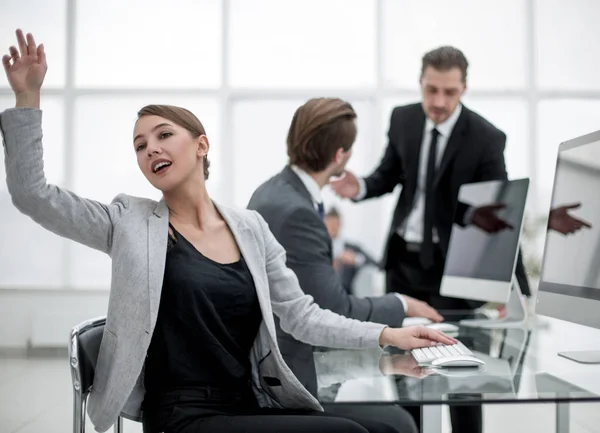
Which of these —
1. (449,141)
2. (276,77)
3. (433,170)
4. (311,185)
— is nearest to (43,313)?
(276,77)

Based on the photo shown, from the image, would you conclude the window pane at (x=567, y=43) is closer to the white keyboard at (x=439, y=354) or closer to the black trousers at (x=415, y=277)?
the black trousers at (x=415, y=277)

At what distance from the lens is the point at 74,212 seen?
1330mm

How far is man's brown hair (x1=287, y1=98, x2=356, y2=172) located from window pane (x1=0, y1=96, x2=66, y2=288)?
12.0 feet

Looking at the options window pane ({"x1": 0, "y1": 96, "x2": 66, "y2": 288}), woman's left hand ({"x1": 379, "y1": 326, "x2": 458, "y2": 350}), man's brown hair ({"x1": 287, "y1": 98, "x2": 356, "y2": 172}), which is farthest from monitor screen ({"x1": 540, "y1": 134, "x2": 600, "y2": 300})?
window pane ({"x1": 0, "y1": 96, "x2": 66, "y2": 288})

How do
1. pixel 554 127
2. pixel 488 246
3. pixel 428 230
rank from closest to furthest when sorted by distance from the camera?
pixel 488 246
pixel 428 230
pixel 554 127

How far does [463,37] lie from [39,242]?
155 inches

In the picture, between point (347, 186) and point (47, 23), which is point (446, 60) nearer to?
point (347, 186)

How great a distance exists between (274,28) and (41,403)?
11.6ft

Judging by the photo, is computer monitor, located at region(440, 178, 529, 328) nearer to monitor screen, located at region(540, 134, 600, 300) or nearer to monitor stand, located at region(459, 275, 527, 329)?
monitor stand, located at region(459, 275, 527, 329)

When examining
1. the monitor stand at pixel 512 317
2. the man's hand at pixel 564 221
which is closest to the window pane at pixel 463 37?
the monitor stand at pixel 512 317

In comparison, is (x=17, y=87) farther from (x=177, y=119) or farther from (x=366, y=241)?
(x=366, y=241)

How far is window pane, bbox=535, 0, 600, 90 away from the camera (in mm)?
5867

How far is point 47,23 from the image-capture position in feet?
18.0

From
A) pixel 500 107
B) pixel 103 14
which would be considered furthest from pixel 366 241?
pixel 103 14
